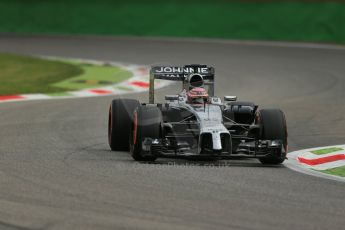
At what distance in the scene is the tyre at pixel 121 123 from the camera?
13133 mm

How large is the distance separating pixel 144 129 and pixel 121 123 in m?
1.17

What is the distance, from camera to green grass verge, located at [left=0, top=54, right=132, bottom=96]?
21625 millimetres

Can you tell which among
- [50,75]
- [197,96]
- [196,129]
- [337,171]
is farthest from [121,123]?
[50,75]

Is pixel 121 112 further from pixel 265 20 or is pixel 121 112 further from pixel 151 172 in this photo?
pixel 265 20

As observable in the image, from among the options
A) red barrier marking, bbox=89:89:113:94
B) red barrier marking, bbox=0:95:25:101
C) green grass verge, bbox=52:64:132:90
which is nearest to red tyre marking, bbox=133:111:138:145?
red barrier marking, bbox=0:95:25:101

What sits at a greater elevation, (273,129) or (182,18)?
(182,18)

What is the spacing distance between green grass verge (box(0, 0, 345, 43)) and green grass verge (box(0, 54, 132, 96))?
7.97 m

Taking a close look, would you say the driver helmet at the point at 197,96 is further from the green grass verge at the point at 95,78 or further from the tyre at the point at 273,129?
the green grass verge at the point at 95,78

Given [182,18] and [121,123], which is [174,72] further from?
[182,18]

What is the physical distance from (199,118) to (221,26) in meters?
23.7

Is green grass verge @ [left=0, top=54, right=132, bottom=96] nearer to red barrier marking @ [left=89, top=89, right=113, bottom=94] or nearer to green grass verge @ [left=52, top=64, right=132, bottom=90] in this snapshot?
green grass verge @ [left=52, top=64, right=132, bottom=90]

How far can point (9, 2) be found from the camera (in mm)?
39656

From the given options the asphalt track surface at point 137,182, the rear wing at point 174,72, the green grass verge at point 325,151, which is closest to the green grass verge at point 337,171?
the asphalt track surface at point 137,182

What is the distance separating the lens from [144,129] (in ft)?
39.4
